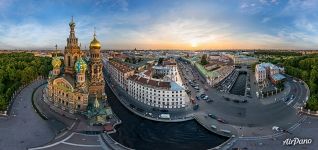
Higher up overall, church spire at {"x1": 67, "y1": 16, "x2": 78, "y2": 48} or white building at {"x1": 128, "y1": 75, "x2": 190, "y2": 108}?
church spire at {"x1": 67, "y1": 16, "x2": 78, "y2": 48}

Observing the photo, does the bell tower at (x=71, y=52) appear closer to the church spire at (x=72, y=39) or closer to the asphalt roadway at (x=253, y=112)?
the church spire at (x=72, y=39)

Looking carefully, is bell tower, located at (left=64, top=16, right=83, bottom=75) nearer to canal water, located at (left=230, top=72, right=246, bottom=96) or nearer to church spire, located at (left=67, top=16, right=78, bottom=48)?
church spire, located at (left=67, top=16, right=78, bottom=48)

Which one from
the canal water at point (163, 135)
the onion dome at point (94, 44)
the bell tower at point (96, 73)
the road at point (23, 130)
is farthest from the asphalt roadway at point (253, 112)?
the road at point (23, 130)

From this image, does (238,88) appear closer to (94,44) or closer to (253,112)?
(253,112)

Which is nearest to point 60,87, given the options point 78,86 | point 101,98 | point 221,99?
point 78,86

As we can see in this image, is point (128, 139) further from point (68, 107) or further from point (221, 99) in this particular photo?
point (221, 99)

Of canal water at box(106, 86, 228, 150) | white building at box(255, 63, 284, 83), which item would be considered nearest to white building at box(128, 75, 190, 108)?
canal water at box(106, 86, 228, 150)
